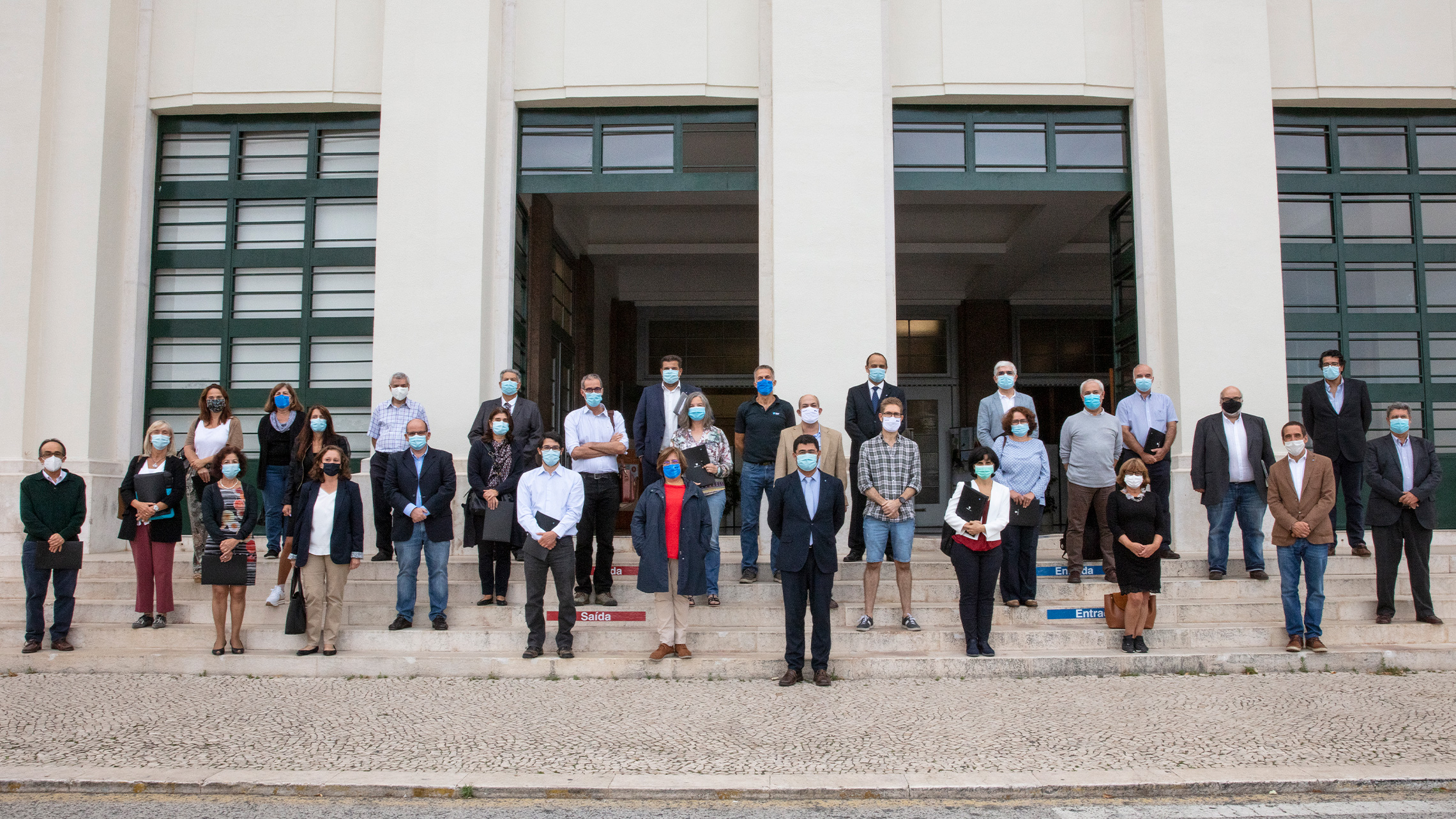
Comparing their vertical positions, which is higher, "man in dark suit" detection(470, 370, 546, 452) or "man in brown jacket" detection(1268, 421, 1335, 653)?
"man in dark suit" detection(470, 370, 546, 452)

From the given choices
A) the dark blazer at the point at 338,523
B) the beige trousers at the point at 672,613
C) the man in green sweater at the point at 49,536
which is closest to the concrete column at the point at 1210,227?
the beige trousers at the point at 672,613

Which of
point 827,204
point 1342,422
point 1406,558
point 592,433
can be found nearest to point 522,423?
point 592,433

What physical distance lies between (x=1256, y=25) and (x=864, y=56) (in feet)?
14.7

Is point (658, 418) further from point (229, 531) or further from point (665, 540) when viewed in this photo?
point (229, 531)

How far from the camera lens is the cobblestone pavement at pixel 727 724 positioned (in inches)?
213

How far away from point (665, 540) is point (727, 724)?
1826 millimetres

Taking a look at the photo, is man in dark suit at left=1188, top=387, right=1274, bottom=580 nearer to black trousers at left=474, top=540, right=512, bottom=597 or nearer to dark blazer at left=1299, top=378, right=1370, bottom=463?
dark blazer at left=1299, top=378, right=1370, bottom=463

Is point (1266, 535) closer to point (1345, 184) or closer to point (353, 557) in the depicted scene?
point (1345, 184)

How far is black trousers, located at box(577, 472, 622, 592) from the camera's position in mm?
8359

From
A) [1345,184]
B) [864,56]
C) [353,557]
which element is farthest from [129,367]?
[1345,184]

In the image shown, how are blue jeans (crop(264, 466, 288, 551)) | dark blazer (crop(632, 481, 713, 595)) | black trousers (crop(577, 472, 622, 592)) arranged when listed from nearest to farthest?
dark blazer (crop(632, 481, 713, 595))
black trousers (crop(577, 472, 622, 592))
blue jeans (crop(264, 466, 288, 551))

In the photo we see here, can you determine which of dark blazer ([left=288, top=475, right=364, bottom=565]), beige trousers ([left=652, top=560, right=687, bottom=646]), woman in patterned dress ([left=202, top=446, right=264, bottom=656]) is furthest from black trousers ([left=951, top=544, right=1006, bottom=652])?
woman in patterned dress ([left=202, top=446, right=264, bottom=656])

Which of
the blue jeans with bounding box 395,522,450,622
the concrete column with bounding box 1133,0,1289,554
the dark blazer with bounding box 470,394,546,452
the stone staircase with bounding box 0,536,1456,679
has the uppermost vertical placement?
the concrete column with bounding box 1133,0,1289,554

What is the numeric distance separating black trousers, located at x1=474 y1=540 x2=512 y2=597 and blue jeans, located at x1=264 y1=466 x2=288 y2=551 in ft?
6.81
